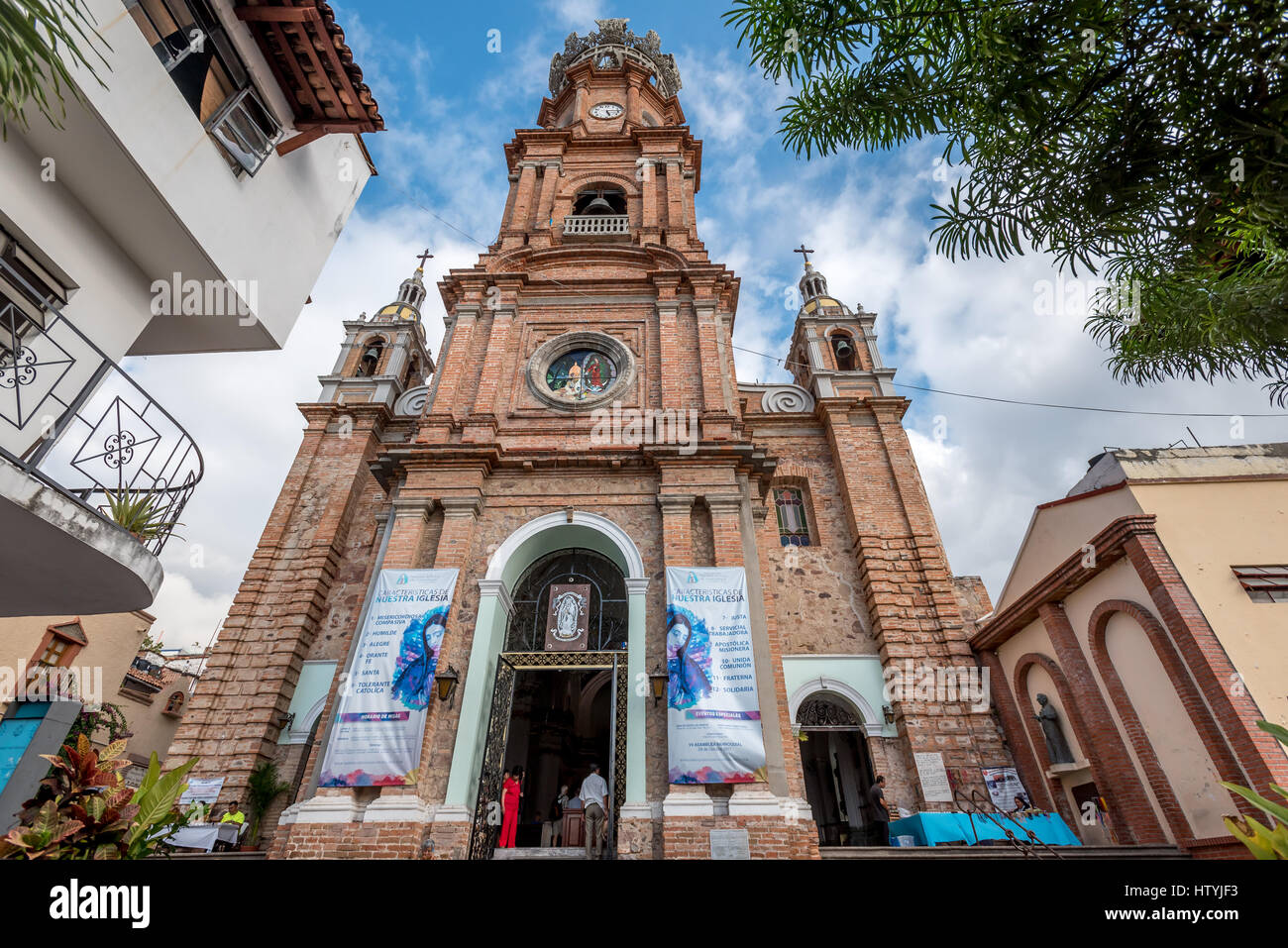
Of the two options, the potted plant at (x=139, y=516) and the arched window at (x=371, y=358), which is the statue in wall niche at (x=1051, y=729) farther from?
the arched window at (x=371, y=358)

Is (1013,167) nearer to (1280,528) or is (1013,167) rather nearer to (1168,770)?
(1280,528)

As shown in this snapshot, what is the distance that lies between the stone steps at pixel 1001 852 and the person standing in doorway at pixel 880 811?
2.18 m

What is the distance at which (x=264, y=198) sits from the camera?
7691 millimetres

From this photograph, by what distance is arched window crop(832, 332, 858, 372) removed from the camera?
62.4ft

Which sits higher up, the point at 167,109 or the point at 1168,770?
the point at 167,109

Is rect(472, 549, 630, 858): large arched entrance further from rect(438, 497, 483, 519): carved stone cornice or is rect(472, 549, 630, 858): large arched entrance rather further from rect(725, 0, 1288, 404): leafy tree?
rect(725, 0, 1288, 404): leafy tree

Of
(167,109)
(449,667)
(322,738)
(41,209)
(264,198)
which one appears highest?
(264,198)

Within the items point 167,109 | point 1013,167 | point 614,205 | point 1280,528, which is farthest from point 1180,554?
point 614,205

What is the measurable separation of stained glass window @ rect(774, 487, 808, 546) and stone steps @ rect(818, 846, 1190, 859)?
7.62 metres

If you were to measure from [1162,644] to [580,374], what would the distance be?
11527 mm

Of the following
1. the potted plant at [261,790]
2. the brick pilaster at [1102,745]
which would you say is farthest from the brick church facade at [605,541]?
the brick pilaster at [1102,745]
